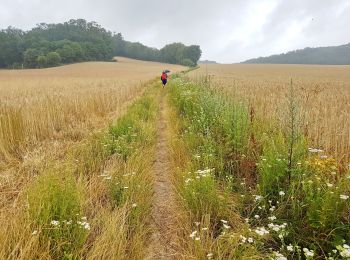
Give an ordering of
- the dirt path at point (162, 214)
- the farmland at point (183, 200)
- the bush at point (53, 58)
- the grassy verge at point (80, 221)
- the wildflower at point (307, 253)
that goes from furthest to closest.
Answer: the bush at point (53, 58) → the dirt path at point (162, 214) → the farmland at point (183, 200) → the grassy verge at point (80, 221) → the wildflower at point (307, 253)

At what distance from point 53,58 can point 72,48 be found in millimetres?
10806

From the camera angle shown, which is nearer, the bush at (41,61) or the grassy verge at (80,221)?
the grassy verge at (80,221)

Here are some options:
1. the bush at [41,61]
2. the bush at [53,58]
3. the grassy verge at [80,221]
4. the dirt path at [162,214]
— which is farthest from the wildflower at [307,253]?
the bush at [53,58]

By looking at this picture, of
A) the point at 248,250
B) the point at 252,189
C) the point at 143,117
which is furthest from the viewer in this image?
the point at 143,117

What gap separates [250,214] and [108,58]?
11146 centimetres

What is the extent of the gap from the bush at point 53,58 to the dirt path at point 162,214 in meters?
86.4

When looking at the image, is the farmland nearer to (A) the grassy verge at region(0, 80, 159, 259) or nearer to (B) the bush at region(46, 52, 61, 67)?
(A) the grassy verge at region(0, 80, 159, 259)

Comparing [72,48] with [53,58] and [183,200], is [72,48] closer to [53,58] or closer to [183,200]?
[53,58]

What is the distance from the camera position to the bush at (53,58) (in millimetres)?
81875

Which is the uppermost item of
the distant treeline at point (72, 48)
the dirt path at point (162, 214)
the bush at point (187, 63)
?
the distant treeline at point (72, 48)

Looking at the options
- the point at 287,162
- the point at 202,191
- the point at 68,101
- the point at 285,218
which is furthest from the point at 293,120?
the point at 68,101

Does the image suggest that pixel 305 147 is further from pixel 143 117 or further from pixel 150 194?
pixel 143 117

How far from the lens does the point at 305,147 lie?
3.96 meters

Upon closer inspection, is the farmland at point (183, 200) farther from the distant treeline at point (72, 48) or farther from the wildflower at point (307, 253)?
the distant treeline at point (72, 48)
